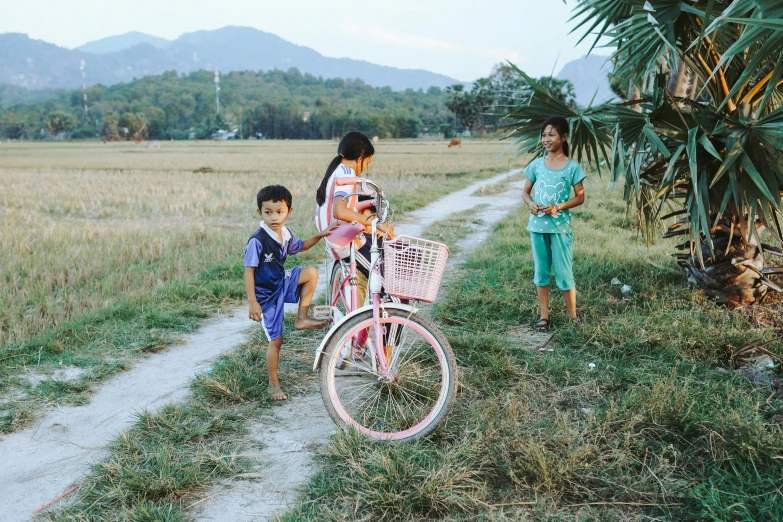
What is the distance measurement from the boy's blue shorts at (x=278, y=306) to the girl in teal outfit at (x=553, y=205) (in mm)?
2199

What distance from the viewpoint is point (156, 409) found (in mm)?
3775

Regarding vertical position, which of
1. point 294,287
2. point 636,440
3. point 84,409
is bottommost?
point 84,409

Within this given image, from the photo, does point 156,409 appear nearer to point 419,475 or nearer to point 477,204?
point 419,475

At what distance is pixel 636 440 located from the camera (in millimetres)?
3141

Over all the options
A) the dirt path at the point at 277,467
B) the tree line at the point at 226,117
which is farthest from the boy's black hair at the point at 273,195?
the tree line at the point at 226,117

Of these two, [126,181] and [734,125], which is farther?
[126,181]

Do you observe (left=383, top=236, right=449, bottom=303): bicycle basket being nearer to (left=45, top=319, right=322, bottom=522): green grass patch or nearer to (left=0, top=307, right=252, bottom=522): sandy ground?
(left=45, top=319, right=322, bottom=522): green grass patch

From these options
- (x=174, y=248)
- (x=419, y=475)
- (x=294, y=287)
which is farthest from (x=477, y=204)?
(x=419, y=475)

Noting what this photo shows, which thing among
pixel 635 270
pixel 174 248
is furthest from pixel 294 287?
pixel 174 248

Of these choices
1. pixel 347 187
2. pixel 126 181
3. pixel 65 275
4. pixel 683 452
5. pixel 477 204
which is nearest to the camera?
pixel 683 452

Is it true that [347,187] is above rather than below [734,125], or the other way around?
below

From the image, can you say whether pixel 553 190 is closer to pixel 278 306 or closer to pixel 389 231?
pixel 389 231

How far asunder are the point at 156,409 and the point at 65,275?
488cm

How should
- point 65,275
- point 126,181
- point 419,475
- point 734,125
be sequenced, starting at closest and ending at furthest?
point 419,475 → point 734,125 → point 65,275 → point 126,181
